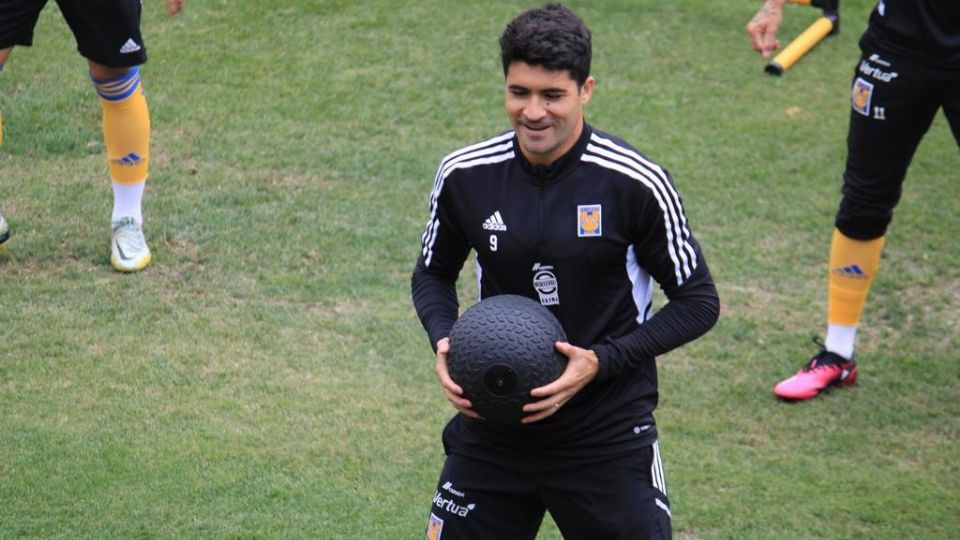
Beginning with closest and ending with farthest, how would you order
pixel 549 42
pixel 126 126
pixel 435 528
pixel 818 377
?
1. pixel 549 42
2. pixel 435 528
3. pixel 818 377
4. pixel 126 126

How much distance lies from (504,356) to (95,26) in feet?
12.5

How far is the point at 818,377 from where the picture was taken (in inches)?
252

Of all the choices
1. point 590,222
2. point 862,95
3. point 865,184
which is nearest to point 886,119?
point 862,95

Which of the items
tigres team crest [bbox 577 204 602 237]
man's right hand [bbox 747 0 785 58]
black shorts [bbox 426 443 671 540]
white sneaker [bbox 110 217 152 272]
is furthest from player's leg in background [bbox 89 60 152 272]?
tigres team crest [bbox 577 204 602 237]

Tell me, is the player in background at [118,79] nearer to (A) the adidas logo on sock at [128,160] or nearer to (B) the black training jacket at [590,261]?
(A) the adidas logo on sock at [128,160]

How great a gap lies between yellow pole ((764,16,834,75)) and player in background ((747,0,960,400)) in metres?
3.61

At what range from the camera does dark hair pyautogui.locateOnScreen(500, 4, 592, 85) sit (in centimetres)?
377

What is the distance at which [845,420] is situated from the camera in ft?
20.5

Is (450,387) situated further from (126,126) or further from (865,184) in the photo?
(126,126)

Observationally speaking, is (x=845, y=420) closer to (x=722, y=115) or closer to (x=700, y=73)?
(x=722, y=115)

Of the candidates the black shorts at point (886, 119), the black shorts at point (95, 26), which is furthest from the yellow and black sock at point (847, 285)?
the black shorts at point (95, 26)

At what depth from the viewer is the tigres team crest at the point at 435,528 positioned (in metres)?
4.03

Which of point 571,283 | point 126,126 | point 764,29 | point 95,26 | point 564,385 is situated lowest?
point 126,126

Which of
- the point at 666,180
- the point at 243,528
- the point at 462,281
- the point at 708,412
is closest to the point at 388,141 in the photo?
the point at 462,281
